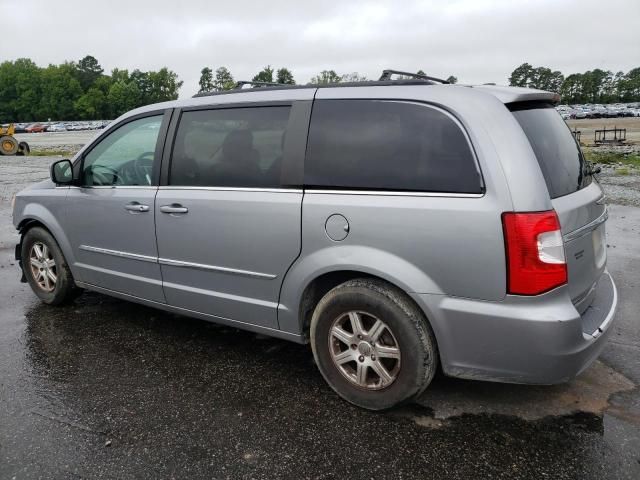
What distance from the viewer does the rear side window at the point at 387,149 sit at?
269cm

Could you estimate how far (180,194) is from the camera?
145 inches

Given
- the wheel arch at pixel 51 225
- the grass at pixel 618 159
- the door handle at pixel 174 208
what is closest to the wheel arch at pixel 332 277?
the door handle at pixel 174 208

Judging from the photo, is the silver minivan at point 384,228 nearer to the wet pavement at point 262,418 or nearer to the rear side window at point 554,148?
the rear side window at point 554,148

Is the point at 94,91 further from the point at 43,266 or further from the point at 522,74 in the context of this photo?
the point at 43,266

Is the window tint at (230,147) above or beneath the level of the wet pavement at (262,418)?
above

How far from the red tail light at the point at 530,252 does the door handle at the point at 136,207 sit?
2535 millimetres

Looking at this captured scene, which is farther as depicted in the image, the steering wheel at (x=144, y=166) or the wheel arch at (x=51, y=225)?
the wheel arch at (x=51, y=225)

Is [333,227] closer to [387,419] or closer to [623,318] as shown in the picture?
[387,419]

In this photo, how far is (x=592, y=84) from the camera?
126688 millimetres

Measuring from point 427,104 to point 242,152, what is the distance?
127 centimetres

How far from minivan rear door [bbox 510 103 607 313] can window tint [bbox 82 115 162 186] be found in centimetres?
263

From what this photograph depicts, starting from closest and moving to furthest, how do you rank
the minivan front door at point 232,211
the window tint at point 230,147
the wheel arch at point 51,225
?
the minivan front door at point 232,211 < the window tint at point 230,147 < the wheel arch at point 51,225

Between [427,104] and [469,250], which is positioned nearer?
[469,250]

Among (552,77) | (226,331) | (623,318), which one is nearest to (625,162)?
(623,318)
